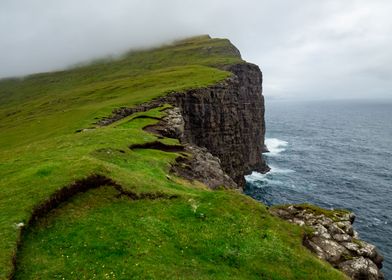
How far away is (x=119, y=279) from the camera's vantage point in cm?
1856

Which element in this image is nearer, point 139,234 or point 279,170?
point 139,234

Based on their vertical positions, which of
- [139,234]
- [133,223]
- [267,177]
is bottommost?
[267,177]

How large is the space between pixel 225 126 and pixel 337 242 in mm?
72471

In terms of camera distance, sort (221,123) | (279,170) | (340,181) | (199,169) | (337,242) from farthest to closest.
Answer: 1. (279,170)
2. (340,181)
3. (221,123)
4. (199,169)
5. (337,242)

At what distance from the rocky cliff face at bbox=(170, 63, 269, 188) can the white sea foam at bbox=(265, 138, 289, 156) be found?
34.8 m

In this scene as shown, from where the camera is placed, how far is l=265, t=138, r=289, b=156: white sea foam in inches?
6347

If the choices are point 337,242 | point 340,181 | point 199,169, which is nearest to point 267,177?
point 340,181

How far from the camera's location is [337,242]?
90.0 ft

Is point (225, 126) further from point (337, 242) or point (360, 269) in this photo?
point (360, 269)

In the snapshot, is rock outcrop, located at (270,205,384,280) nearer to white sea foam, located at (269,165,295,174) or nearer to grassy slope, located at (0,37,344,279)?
grassy slope, located at (0,37,344,279)

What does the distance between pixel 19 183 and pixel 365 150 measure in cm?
15971

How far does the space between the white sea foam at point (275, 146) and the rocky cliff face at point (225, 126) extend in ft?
114

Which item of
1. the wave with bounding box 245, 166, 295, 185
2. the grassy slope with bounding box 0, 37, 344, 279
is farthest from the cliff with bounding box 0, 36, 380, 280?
the wave with bounding box 245, 166, 295, 185

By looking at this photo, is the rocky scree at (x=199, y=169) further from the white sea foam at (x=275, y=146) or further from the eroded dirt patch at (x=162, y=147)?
the white sea foam at (x=275, y=146)
